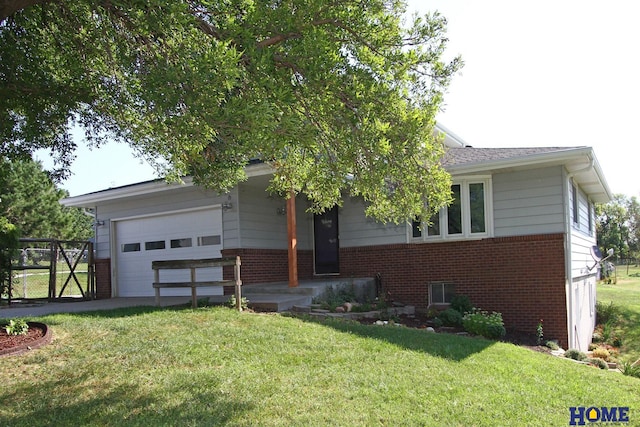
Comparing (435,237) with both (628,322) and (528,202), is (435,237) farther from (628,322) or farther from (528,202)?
(628,322)

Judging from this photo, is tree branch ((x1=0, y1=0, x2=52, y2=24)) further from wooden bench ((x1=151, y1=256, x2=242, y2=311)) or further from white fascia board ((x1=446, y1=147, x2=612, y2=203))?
white fascia board ((x1=446, y1=147, x2=612, y2=203))

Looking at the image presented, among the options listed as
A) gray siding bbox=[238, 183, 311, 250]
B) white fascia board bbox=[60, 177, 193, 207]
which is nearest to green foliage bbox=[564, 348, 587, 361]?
gray siding bbox=[238, 183, 311, 250]

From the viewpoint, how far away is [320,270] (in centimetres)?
1465

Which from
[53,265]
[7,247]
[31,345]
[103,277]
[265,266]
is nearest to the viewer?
[31,345]

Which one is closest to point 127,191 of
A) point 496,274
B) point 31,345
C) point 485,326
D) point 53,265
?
point 53,265

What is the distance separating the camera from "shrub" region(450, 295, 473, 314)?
429 inches

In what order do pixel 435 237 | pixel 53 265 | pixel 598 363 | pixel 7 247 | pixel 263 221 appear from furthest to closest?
pixel 53 265
pixel 263 221
pixel 435 237
pixel 7 247
pixel 598 363

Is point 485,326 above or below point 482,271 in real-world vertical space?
below

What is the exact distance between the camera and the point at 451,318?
1034cm

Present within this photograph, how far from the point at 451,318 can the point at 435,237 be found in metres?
2.29

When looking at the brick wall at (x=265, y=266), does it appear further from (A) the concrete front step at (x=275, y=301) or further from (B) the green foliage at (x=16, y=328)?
(B) the green foliage at (x=16, y=328)

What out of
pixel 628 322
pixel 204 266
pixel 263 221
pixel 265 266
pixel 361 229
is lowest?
pixel 628 322

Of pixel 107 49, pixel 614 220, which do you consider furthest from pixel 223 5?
pixel 614 220

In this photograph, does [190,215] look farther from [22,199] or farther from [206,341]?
[22,199]
